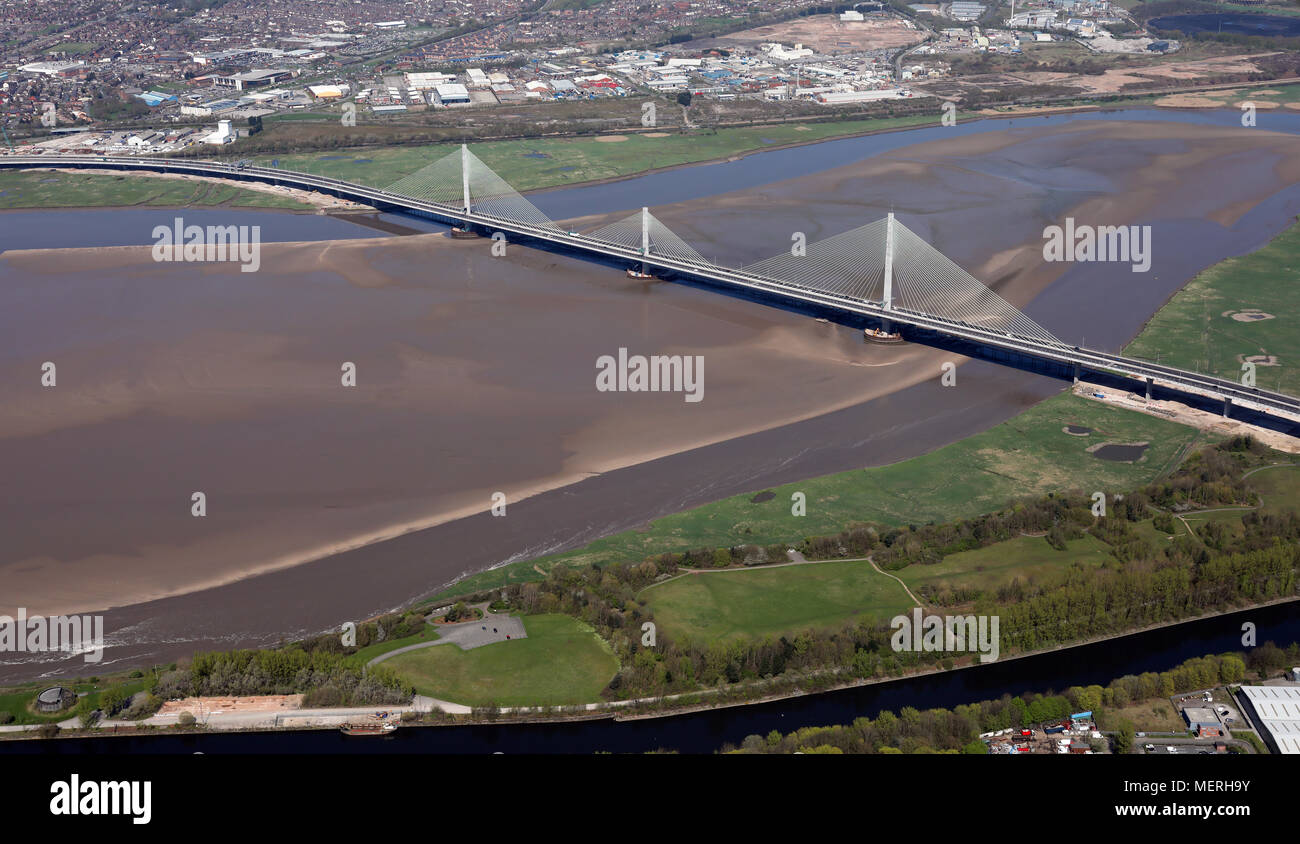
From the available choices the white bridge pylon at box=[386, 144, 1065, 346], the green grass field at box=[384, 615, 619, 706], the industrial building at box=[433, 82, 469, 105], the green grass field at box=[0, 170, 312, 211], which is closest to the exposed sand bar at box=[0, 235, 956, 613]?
the white bridge pylon at box=[386, 144, 1065, 346]

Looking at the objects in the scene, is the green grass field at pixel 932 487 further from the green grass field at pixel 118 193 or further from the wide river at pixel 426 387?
the green grass field at pixel 118 193

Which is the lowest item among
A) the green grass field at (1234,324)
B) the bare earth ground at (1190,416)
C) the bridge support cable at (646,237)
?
the bare earth ground at (1190,416)

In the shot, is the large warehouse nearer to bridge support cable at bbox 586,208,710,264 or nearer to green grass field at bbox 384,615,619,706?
green grass field at bbox 384,615,619,706

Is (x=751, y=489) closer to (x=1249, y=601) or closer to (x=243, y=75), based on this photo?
(x=1249, y=601)

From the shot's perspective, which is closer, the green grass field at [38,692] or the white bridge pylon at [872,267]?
the green grass field at [38,692]

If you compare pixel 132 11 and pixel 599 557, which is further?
pixel 132 11

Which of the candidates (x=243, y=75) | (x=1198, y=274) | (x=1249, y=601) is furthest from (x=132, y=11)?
(x=1249, y=601)

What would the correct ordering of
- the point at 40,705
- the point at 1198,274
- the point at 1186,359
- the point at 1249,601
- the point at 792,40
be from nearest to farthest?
the point at 40,705 → the point at 1249,601 → the point at 1186,359 → the point at 1198,274 → the point at 792,40

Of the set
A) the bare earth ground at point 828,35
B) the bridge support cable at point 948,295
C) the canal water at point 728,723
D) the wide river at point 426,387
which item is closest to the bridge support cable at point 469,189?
the wide river at point 426,387
